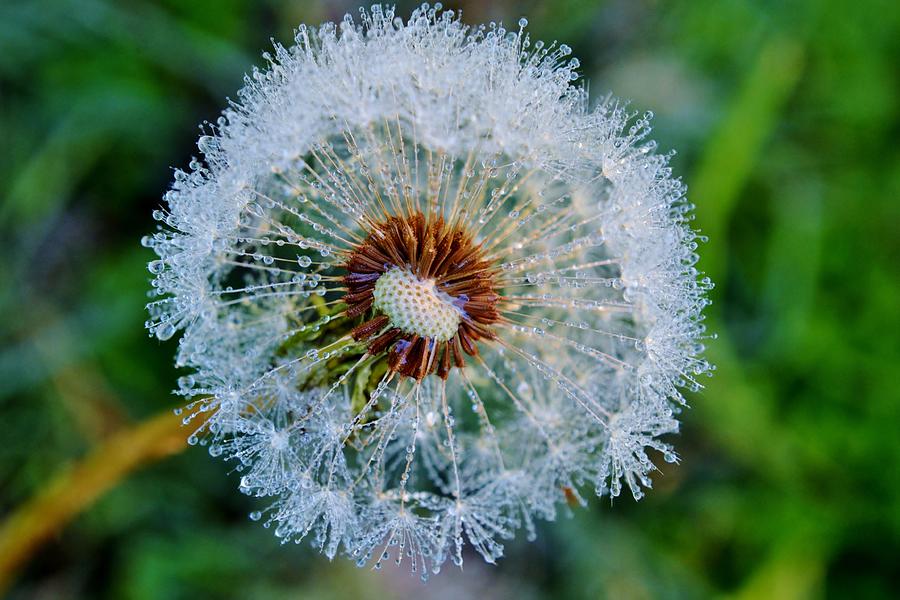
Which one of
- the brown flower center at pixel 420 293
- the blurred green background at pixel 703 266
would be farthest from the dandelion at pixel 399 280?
the blurred green background at pixel 703 266

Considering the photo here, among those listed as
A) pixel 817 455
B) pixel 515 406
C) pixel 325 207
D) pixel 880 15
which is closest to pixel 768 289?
pixel 817 455

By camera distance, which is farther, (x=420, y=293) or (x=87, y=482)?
(x=87, y=482)

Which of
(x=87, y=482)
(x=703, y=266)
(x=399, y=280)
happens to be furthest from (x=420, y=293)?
(x=703, y=266)

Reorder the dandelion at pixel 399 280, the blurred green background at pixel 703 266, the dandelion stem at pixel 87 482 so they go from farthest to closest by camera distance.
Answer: the blurred green background at pixel 703 266
the dandelion stem at pixel 87 482
the dandelion at pixel 399 280

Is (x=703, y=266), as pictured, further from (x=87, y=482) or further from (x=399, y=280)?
(x=87, y=482)

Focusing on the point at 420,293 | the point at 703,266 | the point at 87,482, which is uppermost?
the point at 703,266

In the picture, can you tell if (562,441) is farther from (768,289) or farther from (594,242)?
(768,289)

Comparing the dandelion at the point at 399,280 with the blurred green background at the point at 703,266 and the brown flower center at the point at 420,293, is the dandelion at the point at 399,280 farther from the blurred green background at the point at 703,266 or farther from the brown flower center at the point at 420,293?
the blurred green background at the point at 703,266

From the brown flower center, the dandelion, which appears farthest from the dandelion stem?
the brown flower center
